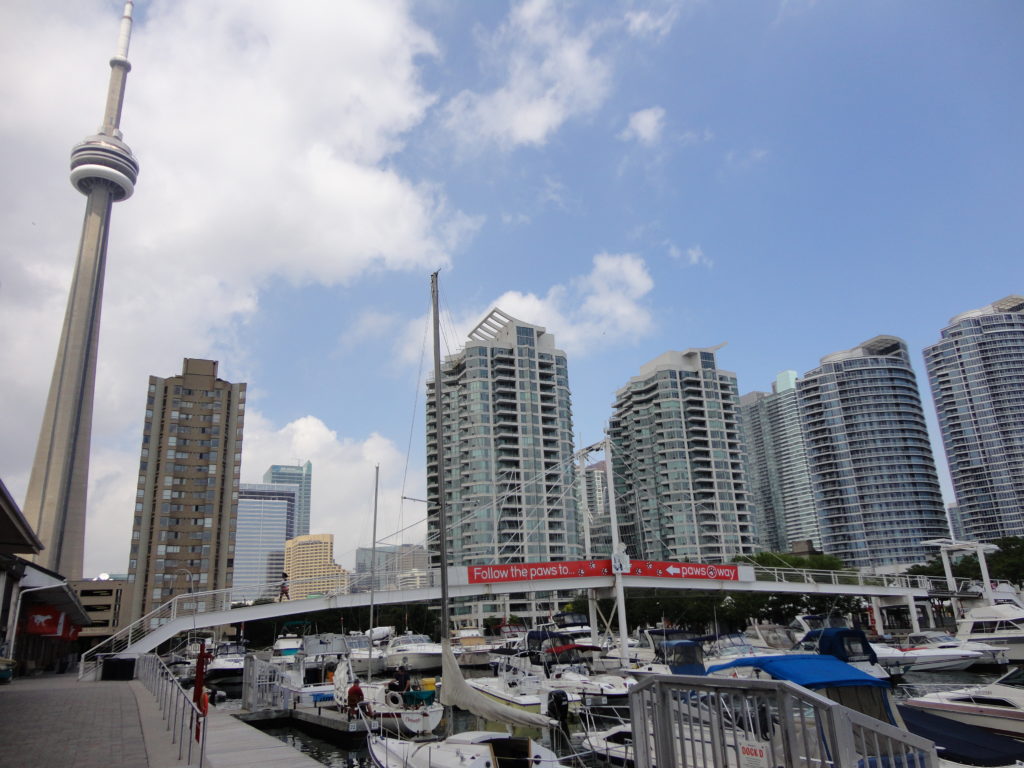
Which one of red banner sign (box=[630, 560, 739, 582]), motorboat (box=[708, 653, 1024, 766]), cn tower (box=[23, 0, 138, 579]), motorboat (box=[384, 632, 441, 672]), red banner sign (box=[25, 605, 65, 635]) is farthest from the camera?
cn tower (box=[23, 0, 138, 579])

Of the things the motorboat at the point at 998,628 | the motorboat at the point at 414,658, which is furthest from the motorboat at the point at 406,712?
the motorboat at the point at 998,628

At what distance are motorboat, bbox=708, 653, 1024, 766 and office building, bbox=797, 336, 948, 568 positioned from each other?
15705 cm

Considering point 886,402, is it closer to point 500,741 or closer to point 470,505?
point 470,505

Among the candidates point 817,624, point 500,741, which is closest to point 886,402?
point 817,624

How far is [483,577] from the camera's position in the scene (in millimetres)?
40625

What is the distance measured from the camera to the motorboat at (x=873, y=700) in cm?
1145

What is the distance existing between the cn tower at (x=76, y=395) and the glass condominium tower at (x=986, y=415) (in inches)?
7102

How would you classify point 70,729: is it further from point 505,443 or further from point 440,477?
point 505,443

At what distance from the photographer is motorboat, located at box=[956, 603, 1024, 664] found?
122 ft

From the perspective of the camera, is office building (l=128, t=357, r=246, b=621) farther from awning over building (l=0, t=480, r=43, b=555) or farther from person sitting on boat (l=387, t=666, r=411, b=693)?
awning over building (l=0, t=480, r=43, b=555)

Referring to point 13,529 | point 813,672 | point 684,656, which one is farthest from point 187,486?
point 813,672

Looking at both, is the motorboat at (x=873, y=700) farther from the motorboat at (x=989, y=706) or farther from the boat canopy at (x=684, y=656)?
the boat canopy at (x=684, y=656)

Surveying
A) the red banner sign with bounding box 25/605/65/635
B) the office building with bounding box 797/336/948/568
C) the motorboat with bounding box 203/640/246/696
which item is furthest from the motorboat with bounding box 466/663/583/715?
the office building with bounding box 797/336/948/568

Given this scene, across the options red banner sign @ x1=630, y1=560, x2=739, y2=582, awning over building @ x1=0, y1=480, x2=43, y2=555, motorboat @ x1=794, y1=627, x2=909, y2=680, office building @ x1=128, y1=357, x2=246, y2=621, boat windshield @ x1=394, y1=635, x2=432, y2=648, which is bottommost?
boat windshield @ x1=394, y1=635, x2=432, y2=648
